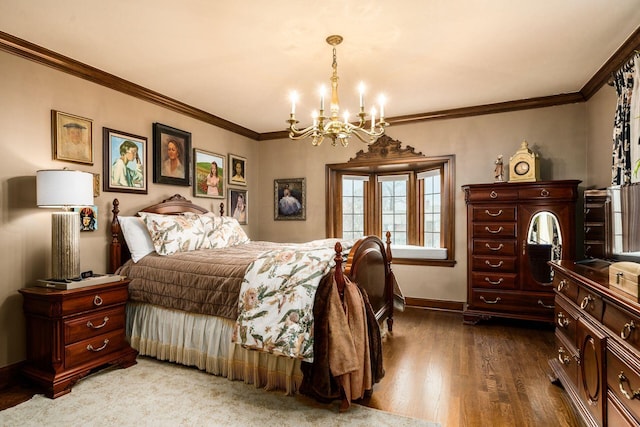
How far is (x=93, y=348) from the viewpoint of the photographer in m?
2.59

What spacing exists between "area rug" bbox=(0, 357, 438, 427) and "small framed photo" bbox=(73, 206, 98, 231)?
1.26 metres

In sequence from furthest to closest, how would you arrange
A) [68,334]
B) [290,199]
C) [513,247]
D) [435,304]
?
[290,199] → [435,304] → [513,247] → [68,334]

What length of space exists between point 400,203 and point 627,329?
12.6 ft

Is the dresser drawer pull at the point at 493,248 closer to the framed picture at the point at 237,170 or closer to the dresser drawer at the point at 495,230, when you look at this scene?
the dresser drawer at the point at 495,230

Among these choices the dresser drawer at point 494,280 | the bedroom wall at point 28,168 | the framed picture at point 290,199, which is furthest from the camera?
the framed picture at point 290,199

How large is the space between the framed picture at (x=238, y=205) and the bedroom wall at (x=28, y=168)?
180cm

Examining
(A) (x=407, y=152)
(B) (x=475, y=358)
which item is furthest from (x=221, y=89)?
(B) (x=475, y=358)

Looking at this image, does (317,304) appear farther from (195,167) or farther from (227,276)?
(195,167)

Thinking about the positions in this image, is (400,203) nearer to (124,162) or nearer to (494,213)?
(494,213)

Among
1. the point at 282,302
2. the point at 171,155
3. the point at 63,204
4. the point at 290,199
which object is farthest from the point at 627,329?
the point at 290,199

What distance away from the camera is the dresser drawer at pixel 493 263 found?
3.74m

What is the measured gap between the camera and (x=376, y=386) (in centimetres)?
247

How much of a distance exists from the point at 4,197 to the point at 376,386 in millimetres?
3049

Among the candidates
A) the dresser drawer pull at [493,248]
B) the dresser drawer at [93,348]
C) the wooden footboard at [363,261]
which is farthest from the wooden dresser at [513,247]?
the dresser drawer at [93,348]
